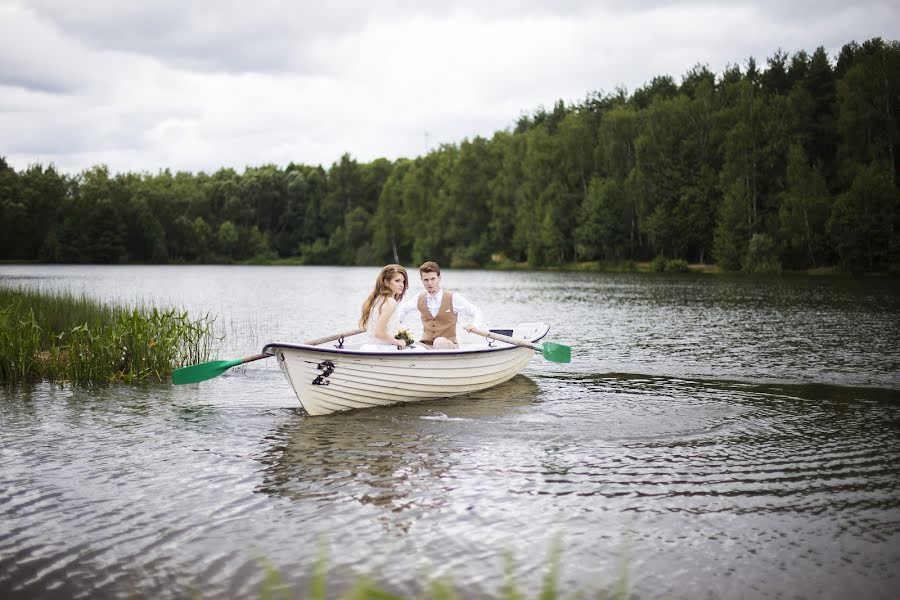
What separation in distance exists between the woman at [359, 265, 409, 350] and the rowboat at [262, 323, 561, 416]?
48 centimetres

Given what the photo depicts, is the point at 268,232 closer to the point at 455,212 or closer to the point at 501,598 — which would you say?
the point at 455,212

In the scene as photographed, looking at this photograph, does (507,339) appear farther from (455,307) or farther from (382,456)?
(382,456)

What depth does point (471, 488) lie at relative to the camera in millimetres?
6730

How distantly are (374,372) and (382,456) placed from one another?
1.94 metres

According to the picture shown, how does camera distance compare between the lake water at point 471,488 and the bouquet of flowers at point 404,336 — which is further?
the bouquet of flowers at point 404,336

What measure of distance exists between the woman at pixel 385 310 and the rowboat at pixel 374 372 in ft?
1.57

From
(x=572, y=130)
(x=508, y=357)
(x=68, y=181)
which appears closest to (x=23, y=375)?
(x=508, y=357)

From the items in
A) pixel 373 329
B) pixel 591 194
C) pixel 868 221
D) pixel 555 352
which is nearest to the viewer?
pixel 373 329

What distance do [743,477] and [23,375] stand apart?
406 inches

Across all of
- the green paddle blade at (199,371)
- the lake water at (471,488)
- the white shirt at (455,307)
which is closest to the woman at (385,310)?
the white shirt at (455,307)

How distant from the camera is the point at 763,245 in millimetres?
56062

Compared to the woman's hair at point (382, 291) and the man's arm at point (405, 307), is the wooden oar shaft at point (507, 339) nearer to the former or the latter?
the man's arm at point (405, 307)

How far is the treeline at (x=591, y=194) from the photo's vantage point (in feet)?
177

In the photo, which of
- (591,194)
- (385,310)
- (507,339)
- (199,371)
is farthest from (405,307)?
(591,194)
